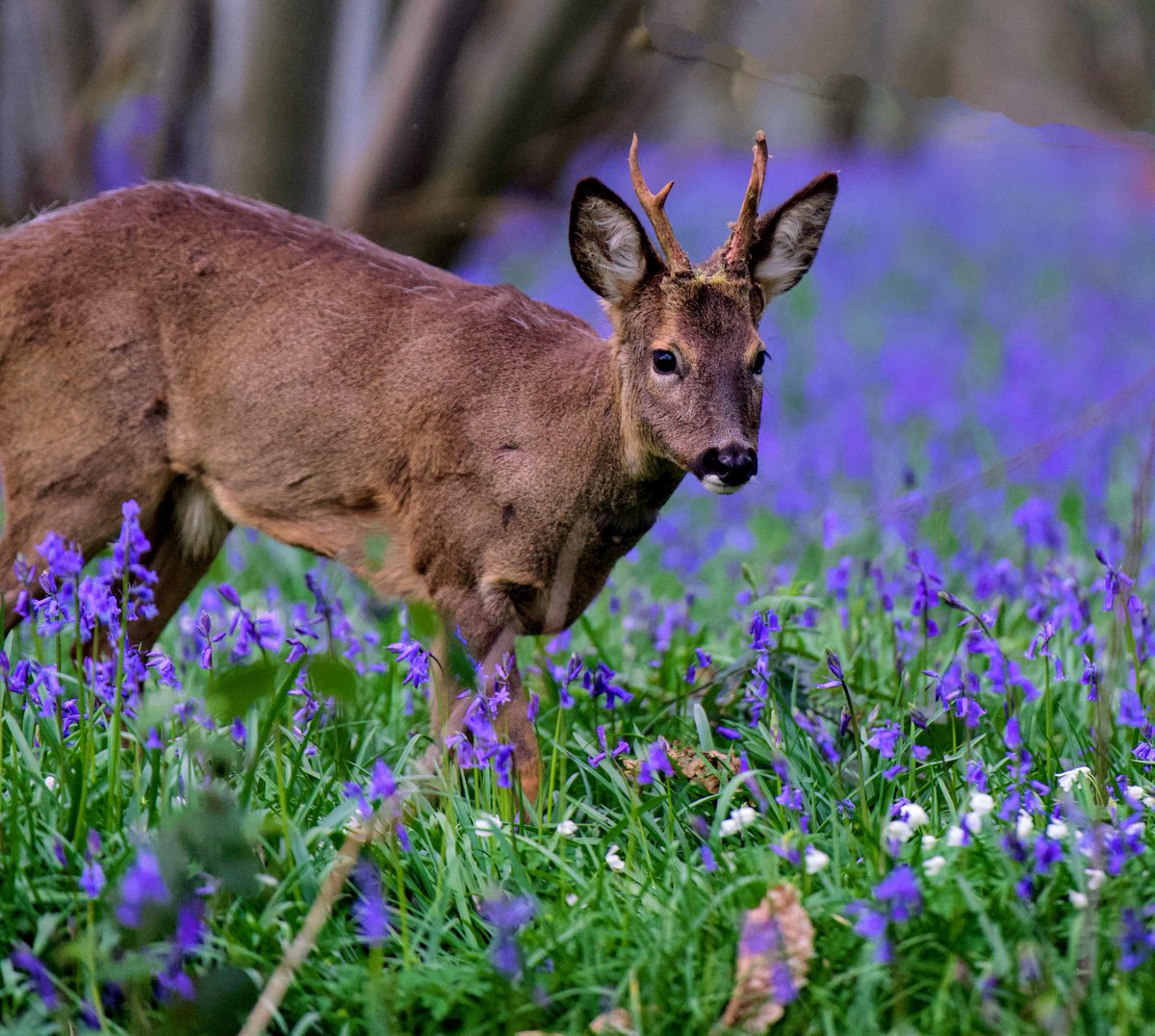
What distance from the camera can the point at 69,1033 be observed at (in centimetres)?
286

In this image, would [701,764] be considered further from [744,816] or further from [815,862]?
[815,862]

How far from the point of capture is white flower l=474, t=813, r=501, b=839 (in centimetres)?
356

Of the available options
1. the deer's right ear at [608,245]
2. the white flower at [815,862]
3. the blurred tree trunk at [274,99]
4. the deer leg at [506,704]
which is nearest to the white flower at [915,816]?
the white flower at [815,862]

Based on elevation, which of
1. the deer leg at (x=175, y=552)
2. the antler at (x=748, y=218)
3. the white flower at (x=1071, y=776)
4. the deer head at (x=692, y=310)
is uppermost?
the antler at (x=748, y=218)

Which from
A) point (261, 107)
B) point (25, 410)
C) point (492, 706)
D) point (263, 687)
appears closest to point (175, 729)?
point (492, 706)

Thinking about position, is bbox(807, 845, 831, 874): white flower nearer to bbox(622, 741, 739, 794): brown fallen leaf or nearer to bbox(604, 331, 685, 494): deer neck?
bbox(622, 741, 739, 794): brown fallen leaf

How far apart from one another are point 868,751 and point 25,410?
2.61 meters

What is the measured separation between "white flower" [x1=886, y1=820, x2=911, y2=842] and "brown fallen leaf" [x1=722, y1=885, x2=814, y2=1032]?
0.33 metres

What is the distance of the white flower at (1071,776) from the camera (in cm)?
365

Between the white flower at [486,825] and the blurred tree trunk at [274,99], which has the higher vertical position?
the blurred tree trunk at [274,99]

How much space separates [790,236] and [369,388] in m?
1.31

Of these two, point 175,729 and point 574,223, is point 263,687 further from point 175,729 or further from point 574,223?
point 574,223

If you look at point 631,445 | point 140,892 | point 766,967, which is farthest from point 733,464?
point 140,892

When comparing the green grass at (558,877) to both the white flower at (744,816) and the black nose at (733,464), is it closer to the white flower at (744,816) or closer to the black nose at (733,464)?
the white flower at (744,816)
